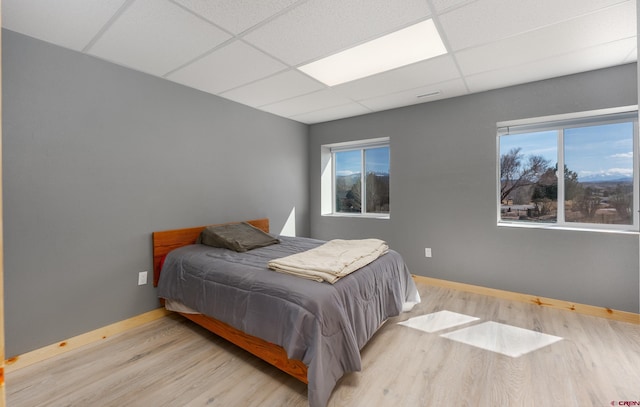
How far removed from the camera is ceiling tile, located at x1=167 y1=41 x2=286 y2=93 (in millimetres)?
2375

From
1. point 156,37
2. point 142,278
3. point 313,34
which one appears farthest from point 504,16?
point 142,278

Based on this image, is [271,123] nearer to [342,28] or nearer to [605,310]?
[342,28]

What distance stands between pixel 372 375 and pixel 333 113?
124 inches

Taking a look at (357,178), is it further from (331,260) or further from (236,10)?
(236,10)

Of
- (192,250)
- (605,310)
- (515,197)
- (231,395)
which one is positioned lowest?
(231,395)

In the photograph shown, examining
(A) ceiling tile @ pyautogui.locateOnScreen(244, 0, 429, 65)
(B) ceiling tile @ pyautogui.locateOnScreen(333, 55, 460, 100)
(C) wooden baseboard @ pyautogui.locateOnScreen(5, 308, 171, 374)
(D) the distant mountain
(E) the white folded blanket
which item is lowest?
(C) wooden baseboard @ pyautogui.locateOnScreen(5, 308, 171, 374)

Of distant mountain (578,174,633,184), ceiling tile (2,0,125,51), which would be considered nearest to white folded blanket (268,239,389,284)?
ceiling tile (2,0,125,51)

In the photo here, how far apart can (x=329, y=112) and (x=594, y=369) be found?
353 centimetres

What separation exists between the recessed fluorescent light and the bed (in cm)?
168

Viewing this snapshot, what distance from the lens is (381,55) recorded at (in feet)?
8.27

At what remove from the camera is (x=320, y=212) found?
182 inches

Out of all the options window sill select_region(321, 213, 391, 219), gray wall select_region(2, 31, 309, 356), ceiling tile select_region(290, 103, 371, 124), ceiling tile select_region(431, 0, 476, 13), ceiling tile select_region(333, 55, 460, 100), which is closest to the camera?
ceiling tile select_region(431, 0, 476, 13)

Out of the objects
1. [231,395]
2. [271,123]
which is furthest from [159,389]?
[271,123]

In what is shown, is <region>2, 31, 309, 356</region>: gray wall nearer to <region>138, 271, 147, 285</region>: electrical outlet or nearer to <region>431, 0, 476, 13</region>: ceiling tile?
<region>138, 271, 147, 285</region>: electrical outlet
